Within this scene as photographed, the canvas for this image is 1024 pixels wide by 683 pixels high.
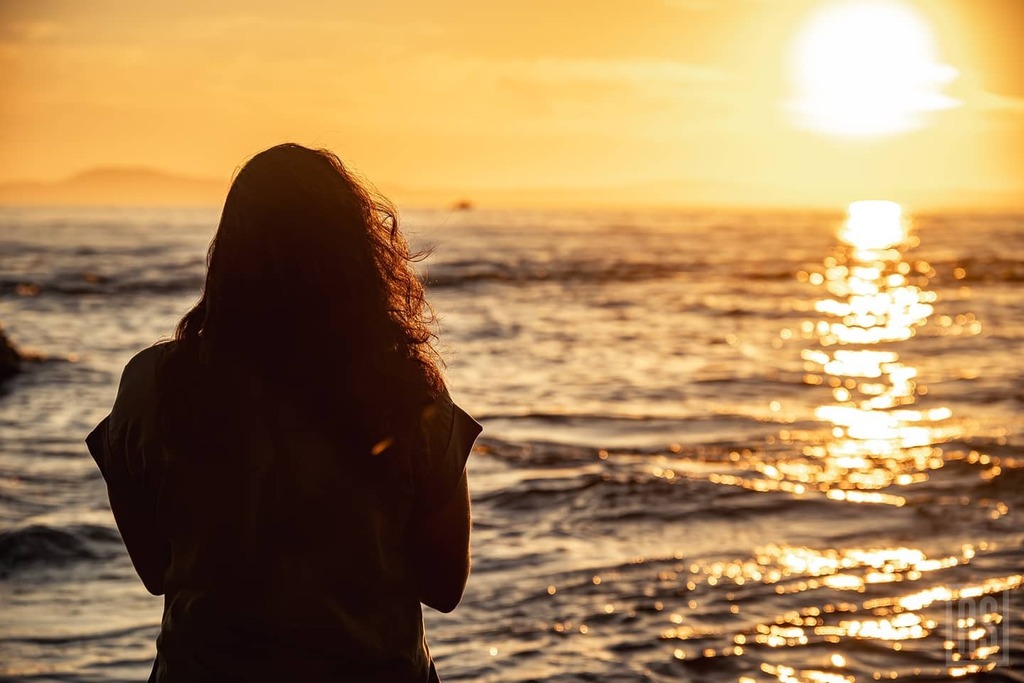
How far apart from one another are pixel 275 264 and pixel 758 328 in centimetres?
2018

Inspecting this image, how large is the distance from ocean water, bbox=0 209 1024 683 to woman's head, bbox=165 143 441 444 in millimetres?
534

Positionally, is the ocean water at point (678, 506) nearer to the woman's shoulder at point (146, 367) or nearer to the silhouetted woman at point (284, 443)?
the silhouetted woman at point (284, 443)

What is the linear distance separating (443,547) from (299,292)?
0.56 meters

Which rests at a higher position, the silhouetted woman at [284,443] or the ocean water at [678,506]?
the silhouetted woman at [284,443]

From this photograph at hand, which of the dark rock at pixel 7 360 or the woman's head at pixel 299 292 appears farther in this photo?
the dark rock at pixel 7 360

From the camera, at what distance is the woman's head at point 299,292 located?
6.28ft

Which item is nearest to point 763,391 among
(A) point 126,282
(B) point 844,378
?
(B) point 844,378

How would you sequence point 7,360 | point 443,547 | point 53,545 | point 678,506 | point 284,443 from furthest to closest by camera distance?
point 7,360 < point 678,506 < point 53,545 < point 443,547 < point 284,443

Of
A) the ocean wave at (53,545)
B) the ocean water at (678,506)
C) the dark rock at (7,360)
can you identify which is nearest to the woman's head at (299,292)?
the ocean water at (678,506)

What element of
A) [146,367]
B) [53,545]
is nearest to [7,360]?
[53,545]

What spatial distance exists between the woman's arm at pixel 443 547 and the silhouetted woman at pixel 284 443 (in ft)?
0.15

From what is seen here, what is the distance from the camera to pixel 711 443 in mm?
10289

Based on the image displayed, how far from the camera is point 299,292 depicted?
1.92 metres

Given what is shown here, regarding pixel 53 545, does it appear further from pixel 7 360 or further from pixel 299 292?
pixel 7 360
